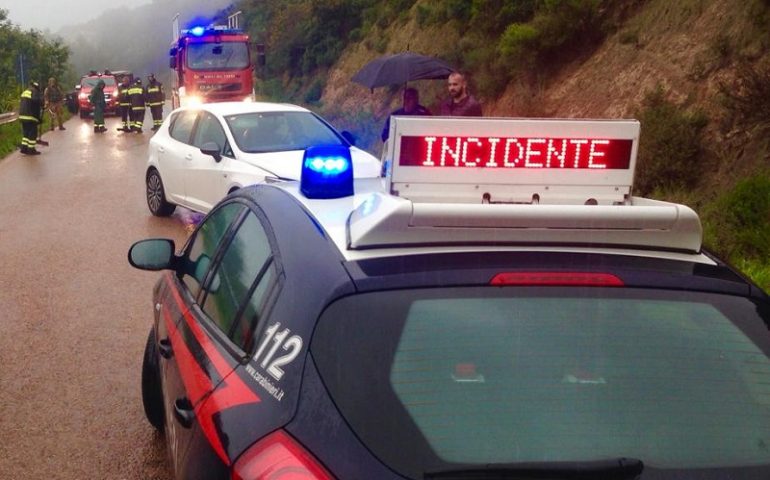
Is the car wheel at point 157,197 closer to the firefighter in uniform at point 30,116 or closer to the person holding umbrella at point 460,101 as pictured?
the person holding umbrella at point 460,101

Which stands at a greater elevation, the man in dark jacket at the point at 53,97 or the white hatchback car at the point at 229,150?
the white hatchback car at the point at 229,150

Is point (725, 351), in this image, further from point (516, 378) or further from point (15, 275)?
point (15, 275)

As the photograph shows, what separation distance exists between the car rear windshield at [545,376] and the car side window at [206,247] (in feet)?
4.24

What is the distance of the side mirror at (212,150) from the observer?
1034cm

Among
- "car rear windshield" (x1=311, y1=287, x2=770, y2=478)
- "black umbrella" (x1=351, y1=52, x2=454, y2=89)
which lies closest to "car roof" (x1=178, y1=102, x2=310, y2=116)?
"black umbrella" (x1=351, y1=52, x2=454, y2=89)

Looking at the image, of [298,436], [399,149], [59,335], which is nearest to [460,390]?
[298,436]

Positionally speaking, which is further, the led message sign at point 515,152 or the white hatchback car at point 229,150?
the white hatchback car at point 229,150

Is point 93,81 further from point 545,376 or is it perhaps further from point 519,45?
point 545,376

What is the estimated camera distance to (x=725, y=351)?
2.32 meters

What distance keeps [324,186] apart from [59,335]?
4247 mm

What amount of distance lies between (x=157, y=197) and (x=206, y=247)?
8.75 m

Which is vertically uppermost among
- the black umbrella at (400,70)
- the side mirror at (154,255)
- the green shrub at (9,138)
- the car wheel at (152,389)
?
the black umbrella at (400,70)

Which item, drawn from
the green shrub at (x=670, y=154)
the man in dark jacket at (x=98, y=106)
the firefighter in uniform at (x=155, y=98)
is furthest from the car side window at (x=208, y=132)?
the man in dark jacket at (x=98, y=106)

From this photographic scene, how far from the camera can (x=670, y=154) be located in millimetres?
12477
